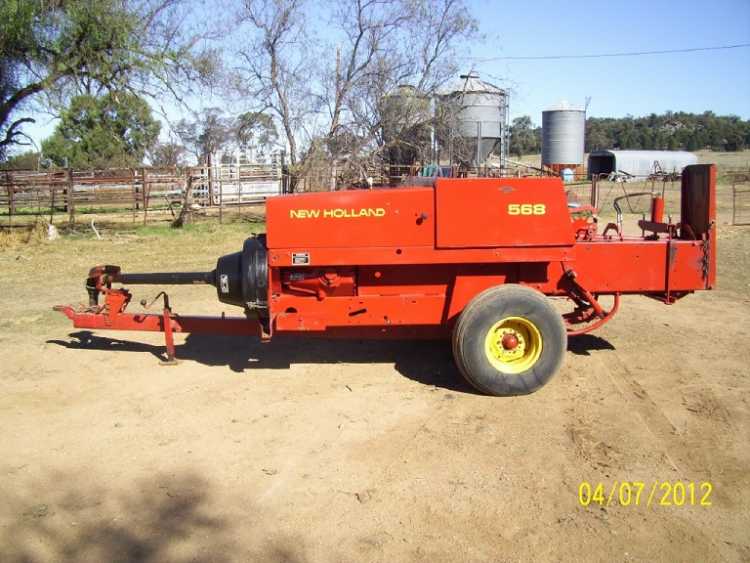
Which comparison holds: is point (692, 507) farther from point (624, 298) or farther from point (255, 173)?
point (255, 173)

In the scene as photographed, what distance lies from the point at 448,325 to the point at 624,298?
4.42m

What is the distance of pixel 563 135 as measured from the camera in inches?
1813

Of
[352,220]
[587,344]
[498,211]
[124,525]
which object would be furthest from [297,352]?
[124,525]

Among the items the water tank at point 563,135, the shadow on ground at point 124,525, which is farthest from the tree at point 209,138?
the shadow on ground at point 124,525

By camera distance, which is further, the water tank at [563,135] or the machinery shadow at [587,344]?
the water tank at [563,135]

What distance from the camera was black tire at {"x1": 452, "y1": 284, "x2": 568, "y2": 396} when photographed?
527 centimetres

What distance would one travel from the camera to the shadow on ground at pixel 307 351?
6383 mm

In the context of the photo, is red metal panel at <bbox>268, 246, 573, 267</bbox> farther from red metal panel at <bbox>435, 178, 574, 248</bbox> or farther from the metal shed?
the metal shed

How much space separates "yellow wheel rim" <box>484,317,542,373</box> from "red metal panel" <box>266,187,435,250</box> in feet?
2.93

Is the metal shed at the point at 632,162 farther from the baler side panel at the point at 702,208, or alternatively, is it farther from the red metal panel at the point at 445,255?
the red metal panel at the point at 445,255

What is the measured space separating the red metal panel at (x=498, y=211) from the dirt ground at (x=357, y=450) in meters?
1.30

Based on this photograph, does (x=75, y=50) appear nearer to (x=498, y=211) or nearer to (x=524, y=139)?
(x=498, y=211)

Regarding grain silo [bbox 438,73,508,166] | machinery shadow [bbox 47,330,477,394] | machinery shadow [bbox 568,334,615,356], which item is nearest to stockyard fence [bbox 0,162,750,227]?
grain silo [bbox 438,73,508,166]

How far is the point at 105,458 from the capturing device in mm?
4492
